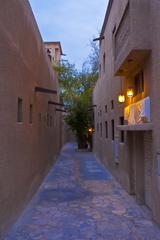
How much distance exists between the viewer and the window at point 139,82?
31.3 ft

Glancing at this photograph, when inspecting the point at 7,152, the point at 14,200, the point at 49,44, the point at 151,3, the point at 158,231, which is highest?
the point at 49,44

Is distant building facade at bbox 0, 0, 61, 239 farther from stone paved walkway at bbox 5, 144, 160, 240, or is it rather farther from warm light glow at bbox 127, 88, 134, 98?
warm light glow at bbox 127, 88, 134, 98

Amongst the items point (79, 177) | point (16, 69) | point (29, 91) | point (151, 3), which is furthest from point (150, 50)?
point (79, 177)

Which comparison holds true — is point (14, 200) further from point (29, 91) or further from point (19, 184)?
point (29, 91)

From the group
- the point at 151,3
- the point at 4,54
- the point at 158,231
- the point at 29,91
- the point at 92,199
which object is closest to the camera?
the point at 4,54

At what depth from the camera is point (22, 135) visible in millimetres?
8602

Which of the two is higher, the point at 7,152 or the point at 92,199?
the point at 7,152

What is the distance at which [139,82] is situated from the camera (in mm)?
10000

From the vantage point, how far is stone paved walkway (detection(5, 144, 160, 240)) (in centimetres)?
694

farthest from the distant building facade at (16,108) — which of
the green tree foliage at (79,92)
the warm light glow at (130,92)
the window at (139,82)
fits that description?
the green tree foliage at (79,92)

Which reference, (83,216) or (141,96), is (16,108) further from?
(141,96)

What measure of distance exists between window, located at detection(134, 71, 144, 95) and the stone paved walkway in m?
3.64

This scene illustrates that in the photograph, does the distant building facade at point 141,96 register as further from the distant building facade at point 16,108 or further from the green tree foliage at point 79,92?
the green tree foliage at point 79,92

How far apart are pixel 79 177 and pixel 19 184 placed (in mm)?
7355
